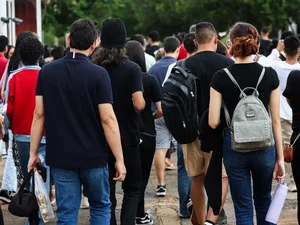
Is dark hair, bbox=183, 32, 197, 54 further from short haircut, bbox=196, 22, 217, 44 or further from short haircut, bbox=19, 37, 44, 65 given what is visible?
short haircut, bbox=19, 37, 44, 65

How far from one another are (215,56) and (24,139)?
1.87 meters

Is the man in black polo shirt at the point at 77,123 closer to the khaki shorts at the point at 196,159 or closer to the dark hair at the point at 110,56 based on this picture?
the dark hair at the point at 110,56

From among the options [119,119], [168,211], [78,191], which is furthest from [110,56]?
[168,211]

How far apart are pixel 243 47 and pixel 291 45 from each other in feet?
10.8

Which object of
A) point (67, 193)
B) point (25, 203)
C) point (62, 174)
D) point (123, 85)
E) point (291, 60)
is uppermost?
point (291, 60)

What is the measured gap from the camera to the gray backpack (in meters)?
5.84

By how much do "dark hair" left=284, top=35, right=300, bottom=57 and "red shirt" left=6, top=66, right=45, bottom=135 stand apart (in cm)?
325

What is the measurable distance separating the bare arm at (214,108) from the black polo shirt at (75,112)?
2.61ft

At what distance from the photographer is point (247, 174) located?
6.03 meters

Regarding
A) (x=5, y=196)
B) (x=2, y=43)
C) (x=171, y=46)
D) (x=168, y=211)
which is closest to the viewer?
(x=168, y=211)

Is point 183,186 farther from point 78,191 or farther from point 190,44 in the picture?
point 78,191

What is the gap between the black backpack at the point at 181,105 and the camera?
675 cm

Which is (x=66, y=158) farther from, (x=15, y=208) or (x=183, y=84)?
(x=183, y=84)

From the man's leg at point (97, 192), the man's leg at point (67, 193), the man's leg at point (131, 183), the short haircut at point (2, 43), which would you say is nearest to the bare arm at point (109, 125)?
the man's leg at point (97, 192)
